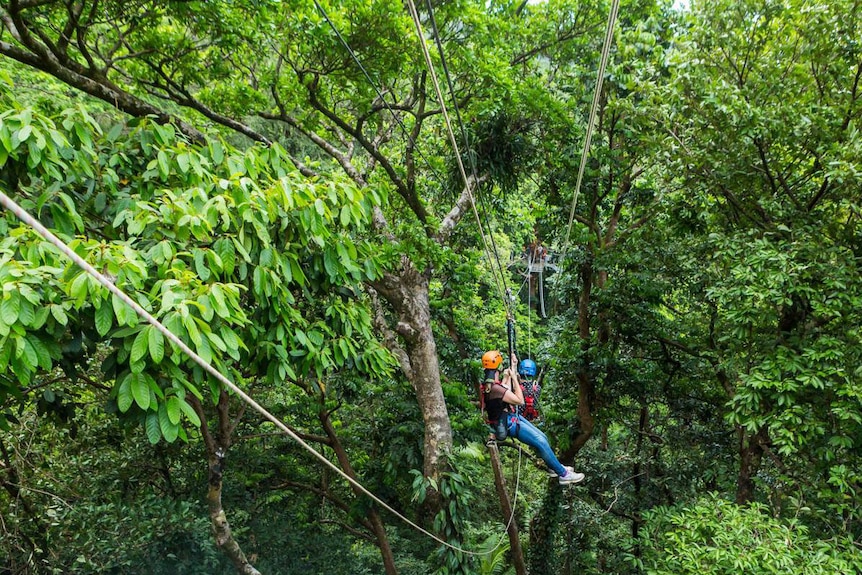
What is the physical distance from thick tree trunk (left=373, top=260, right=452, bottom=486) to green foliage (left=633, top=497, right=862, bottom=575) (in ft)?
7.91

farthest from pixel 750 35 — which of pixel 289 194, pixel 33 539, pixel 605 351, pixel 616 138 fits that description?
pixel 33 539

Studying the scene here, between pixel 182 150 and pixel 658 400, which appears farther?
pixel 658 400

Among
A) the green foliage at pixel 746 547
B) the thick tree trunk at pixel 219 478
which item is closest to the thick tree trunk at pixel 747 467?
the green foliage at pixel 746 547

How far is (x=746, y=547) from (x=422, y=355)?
338cm

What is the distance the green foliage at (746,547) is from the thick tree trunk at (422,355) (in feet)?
7.91

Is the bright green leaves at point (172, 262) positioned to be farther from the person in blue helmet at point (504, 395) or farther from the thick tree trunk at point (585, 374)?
the thick tree trunk at point (585, 374)

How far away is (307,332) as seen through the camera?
155 inches

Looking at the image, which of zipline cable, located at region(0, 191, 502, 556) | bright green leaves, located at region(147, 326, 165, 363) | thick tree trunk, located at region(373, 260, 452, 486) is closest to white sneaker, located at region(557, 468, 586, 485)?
thick tree trunk, located at region(373, 260, 452, 486)

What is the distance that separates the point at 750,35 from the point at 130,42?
18.3 feet

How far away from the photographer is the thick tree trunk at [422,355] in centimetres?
635

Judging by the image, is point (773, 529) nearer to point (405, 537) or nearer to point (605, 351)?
point (605, 351)

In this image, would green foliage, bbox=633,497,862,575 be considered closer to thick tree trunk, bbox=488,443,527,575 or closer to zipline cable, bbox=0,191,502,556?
thick tree trunk, bbox=488,443,527,575

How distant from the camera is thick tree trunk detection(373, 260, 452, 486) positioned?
250 inches

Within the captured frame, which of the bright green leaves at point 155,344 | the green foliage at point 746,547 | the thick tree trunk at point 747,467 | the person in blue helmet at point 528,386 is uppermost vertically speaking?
the person in blue helmet at point 528,386
